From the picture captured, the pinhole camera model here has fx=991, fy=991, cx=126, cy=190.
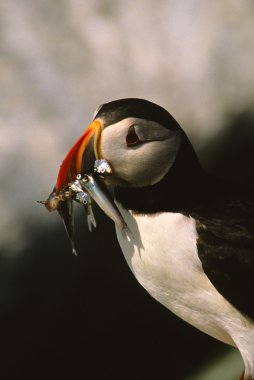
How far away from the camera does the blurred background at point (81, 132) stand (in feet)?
13.4

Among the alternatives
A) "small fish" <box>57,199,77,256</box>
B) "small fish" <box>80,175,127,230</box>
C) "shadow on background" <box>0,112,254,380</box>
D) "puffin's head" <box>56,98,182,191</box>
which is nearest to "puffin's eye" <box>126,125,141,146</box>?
"puffin's head" <box>56,98,182,191</box>

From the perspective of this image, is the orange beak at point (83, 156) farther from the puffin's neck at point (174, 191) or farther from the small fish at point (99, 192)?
the puffin's neck at point (174, 191)

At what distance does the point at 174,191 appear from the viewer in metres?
2.83

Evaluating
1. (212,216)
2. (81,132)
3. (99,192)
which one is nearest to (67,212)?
(99,192)

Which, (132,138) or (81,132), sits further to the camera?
(81,132)

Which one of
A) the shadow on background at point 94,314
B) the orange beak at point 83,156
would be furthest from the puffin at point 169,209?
the shadow on background at point 94,314

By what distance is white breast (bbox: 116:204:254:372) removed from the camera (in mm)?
2797

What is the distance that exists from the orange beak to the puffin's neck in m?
0.17

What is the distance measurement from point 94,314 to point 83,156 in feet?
5.05

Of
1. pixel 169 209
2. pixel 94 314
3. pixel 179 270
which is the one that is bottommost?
pixel 94 314

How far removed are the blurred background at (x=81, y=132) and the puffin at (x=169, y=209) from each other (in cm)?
119

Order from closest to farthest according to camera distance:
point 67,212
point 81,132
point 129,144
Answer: point 129,144, point 67,212, point 81,132

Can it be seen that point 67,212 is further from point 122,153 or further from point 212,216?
point 212,216

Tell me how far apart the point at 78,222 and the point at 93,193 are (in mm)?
1278
